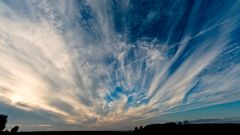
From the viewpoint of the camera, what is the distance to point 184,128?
76.5 feet

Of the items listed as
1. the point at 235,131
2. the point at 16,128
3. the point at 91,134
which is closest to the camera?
the point at 235,131

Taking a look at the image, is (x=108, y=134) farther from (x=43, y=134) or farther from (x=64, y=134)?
(x=43, y=134)

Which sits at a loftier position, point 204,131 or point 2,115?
point 2,115

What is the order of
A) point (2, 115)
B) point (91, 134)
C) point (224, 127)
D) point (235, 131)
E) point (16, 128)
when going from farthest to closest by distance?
1. point (2, 115)
2. point (91, 134)
3. point (16, 128)
4. point (224, 127)
5. point (235, 131)

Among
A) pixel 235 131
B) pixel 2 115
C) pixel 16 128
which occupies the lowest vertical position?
pixel 235 131

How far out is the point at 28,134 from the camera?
985 inches

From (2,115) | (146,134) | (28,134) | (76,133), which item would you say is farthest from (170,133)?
(2,115)

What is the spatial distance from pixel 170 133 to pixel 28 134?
22616mm

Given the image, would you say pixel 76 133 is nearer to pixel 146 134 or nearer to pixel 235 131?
pixel 146 134

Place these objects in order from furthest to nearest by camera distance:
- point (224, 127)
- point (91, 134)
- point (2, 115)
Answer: point (2, 115) < point (91, 134) < point (224, 127)

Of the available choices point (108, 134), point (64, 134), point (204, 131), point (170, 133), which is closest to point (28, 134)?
point (64, 134)

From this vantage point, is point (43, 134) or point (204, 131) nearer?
point (204, 131)

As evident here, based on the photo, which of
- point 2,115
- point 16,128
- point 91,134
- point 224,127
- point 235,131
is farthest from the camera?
point 2,115

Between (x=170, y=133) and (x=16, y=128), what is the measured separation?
23780mm
